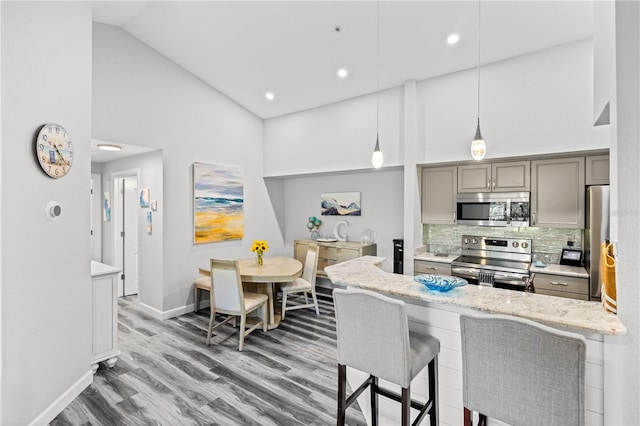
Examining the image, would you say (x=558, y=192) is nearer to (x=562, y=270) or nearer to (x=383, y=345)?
(x=562, y=270)

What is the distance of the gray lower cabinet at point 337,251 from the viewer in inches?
191

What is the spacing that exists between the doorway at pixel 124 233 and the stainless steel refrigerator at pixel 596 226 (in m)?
6.17

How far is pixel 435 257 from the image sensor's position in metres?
4.08

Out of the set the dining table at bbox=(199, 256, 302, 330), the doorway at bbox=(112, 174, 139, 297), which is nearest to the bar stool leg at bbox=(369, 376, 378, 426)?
the dining table at bbox=(199, 256, 302, 330)

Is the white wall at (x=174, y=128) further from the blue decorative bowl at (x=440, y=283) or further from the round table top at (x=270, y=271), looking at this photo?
the blue decorative bowl at (x=440, y=283)

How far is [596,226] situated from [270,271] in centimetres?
349

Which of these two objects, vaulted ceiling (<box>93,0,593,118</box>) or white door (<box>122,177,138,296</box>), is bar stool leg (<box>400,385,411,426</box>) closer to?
vaulted ceiling (<box>93,0,593,118</box>)

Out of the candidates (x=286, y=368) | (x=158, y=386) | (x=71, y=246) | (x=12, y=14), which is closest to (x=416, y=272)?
(x=286, y=368)

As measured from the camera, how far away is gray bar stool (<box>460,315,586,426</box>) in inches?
46.0

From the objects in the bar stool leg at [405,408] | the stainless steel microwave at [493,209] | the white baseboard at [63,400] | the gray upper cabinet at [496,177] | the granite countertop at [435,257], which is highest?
the gray upper cabinet at [496,177]

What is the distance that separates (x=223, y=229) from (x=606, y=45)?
4631 millimetres

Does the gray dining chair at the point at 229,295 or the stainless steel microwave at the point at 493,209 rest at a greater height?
the stainless steel microwave at the point at 493,209

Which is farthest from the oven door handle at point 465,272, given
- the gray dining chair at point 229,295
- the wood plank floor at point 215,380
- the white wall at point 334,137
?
the gray dining chair at point 229,295

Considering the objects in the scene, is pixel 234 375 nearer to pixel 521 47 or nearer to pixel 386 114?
pixel 386 114
